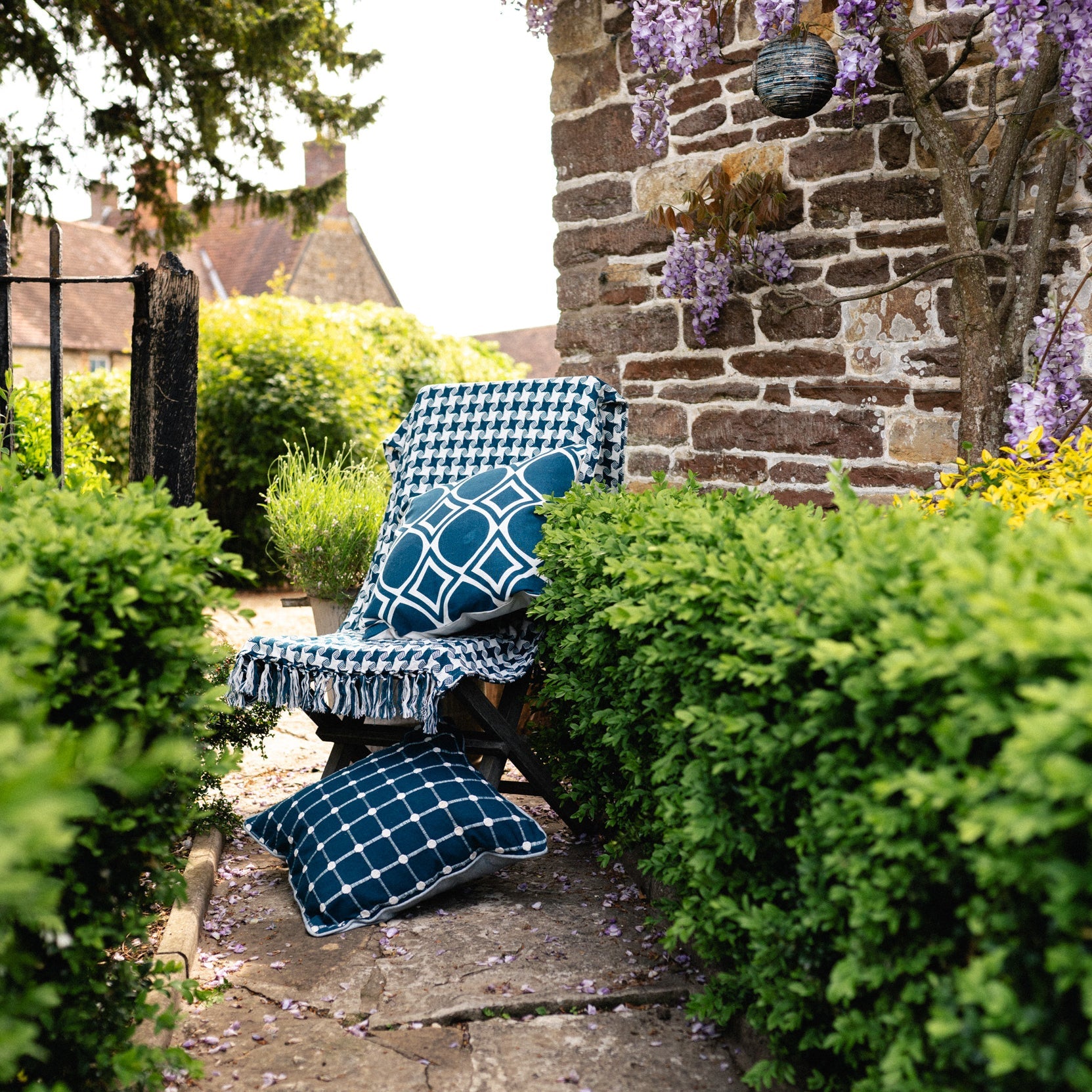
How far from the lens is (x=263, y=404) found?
341 inches

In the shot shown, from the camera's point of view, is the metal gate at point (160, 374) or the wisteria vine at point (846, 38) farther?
the metal gate at point (160, 374)

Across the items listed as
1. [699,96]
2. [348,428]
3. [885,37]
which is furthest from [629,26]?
[348,428]

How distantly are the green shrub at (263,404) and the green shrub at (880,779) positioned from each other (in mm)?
6802

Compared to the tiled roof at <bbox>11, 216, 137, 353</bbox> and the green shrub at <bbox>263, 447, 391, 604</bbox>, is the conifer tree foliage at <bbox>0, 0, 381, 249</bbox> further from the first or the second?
the tiled roof at <bbox>11, 216, 137, 353</bbox>

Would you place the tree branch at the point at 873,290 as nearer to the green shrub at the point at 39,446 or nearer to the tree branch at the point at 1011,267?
the tree branch at the point at 1011,267

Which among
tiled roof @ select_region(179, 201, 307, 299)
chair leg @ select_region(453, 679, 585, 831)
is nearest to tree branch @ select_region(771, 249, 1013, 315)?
chair leg @ select_region(453, 679, 585, 831)

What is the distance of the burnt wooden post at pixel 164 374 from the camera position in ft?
10.7

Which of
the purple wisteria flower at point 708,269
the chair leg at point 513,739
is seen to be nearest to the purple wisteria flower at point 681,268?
the purple wisteria flower at point 708,269

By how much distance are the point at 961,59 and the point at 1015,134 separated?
304mm

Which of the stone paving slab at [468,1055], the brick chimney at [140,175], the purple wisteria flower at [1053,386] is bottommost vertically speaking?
the stone paving slab at [468,1055]

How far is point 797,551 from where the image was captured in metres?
1.73

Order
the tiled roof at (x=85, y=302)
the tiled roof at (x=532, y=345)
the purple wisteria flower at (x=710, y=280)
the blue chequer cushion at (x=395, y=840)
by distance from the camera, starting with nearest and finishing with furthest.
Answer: the blue chequer cushion at (x=395, y=840)
the purple wisteria flower at (x=710, y=280)
the tiled roof at (x=85, y=302)
the tiled roof at (x=532, y=345)

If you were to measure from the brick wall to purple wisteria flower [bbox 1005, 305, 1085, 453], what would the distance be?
23 cm

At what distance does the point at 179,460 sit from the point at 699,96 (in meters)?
2.69
